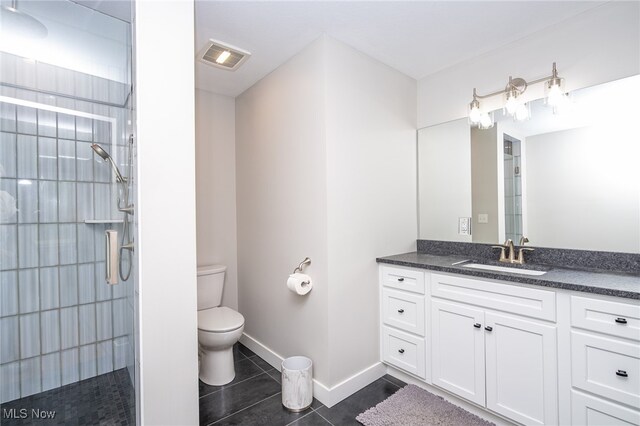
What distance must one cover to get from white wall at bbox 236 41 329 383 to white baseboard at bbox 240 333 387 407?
0.21ft

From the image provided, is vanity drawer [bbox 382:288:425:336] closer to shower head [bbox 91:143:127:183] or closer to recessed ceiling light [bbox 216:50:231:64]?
shower head [bbox 91:143:127:183]

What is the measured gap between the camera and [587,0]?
5.85 ft

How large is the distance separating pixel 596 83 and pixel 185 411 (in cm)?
282

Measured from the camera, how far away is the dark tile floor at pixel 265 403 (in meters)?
1.89

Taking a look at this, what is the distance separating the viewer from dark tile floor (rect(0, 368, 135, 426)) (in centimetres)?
135

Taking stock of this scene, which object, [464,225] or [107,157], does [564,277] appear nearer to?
[464,225]

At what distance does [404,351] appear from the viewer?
2.23m

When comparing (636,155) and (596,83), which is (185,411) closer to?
(636,155)

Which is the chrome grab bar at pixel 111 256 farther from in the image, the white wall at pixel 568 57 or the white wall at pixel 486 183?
the white wall at pixel 568 57

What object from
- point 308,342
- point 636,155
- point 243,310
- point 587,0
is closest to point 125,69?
point 308,342

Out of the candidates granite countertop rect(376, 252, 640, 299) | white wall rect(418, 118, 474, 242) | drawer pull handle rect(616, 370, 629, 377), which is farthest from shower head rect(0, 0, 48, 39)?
drawer pull handle rect(616, 370, 629, 377)

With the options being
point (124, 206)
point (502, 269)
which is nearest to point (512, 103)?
point (502, 269)

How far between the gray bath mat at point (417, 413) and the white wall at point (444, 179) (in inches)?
45.4

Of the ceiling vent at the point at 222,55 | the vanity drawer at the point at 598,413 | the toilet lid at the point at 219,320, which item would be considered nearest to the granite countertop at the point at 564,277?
the vanity drawer at the point at 598,413
